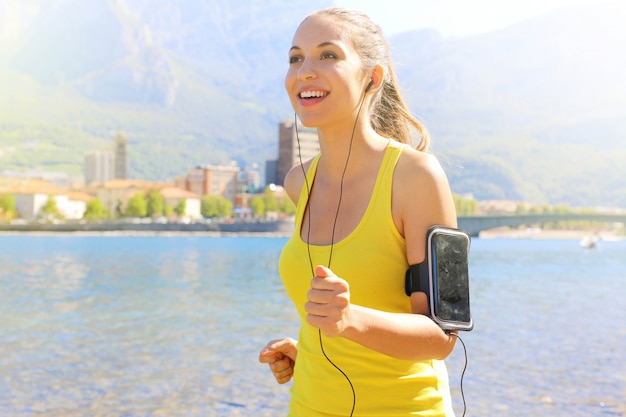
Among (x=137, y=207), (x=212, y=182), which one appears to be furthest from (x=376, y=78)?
(x=212, y=182)

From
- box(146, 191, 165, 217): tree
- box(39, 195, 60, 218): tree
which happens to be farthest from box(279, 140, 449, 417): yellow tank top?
box(146, 191, 165, 217): tree

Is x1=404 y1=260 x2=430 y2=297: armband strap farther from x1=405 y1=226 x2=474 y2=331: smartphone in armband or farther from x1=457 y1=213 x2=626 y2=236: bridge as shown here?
x1=457 y1=213 x2=626 y2=236: bridge

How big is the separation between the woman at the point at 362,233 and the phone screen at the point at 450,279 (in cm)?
4

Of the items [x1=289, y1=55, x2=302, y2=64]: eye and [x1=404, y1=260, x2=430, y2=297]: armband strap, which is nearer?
[x1=404, y1=260, x2=430, y2=297]: armband strap

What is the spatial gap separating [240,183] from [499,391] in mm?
144352

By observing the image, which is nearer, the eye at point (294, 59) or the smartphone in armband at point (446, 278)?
the smartphone in armband at point (446, 278)

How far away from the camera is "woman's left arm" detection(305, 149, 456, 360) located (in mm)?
1345

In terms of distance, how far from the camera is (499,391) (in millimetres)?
8281

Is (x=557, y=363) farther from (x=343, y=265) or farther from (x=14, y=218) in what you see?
(x=14, y=218)

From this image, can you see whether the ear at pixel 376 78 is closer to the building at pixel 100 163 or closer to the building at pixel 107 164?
the building at pixel 107 164

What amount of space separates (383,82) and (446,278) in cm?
60

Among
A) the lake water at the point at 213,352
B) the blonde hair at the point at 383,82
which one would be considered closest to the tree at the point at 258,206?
the lake water at the point at 213,352

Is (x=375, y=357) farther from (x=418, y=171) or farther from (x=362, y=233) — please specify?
(x=418, y=171)

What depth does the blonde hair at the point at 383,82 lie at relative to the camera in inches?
68.7
